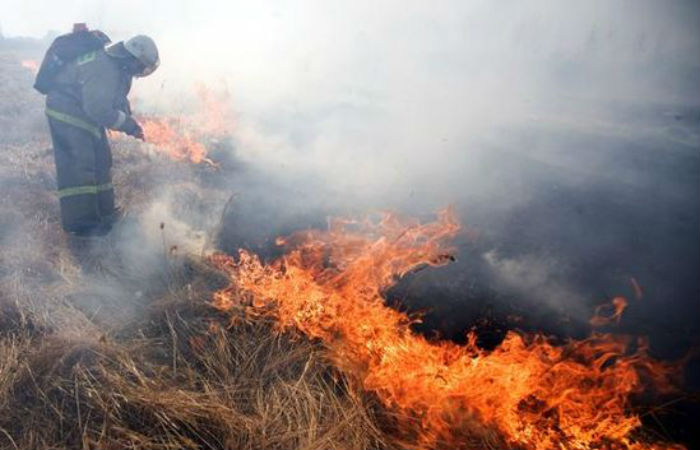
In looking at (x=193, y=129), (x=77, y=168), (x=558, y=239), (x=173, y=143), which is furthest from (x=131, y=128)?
(x=558, y=239)

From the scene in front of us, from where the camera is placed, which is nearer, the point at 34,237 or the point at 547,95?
the point at 34,237

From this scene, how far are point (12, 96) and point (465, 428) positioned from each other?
43.8 feet

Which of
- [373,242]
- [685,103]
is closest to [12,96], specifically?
[373,242]

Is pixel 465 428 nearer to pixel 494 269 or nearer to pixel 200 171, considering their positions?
pixel 494 269

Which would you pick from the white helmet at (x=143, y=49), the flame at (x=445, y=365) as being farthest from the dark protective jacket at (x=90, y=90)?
the flame at (x=445, y=365)

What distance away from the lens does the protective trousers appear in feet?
18.2

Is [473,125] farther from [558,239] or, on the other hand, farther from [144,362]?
[144,362]

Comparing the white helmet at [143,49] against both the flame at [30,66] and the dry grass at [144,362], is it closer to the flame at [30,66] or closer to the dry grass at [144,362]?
the dry grass at [144,362]

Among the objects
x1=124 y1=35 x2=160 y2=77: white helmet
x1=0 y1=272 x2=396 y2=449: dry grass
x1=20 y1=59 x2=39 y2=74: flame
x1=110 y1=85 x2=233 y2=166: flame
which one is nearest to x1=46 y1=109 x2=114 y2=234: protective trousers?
x1=124 y1=35 x2=160 y2=77: white helmet

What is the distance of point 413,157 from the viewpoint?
8523 millimetres

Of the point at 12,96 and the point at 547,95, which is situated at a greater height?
the point at 12,96

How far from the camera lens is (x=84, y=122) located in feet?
18.4

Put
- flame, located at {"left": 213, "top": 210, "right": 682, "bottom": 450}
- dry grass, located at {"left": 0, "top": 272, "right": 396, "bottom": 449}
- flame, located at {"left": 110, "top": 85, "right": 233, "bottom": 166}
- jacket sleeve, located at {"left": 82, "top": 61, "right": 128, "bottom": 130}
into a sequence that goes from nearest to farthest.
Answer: dry grass, located at {"left": 0, "top": 272, "right": 396, "bottom": 449}, flame, located at {"left": 213, "top": 210, "right": 682, "bottom": 450}, jacket sleeve, located at {"left": 82, "top": 61, "right": 128, "bottom": 130}, flame, located at {"left": 110, "top": 85, "right": 233, "bottom": 166}

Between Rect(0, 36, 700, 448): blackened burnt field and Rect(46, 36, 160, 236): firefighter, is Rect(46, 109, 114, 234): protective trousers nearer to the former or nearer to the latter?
Rect(46, 36, 160, 236): firefighter
